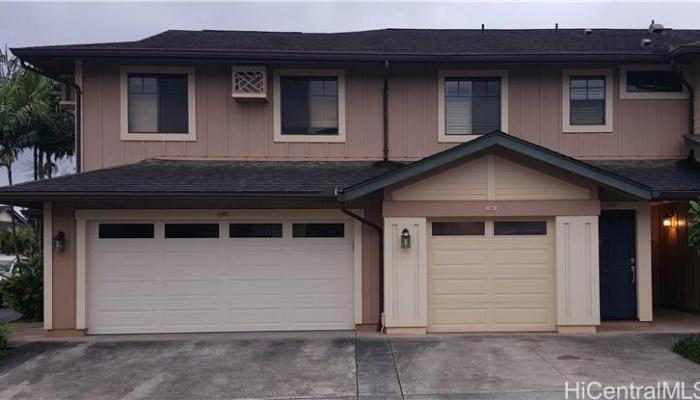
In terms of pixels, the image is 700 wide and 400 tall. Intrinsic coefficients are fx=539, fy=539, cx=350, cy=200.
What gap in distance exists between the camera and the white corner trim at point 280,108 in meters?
10.3

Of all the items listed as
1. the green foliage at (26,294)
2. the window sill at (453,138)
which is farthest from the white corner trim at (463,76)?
the green foliage at (26,294)

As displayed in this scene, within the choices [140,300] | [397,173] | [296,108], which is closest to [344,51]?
[296,108]

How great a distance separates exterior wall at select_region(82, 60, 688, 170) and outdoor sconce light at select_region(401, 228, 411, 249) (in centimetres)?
199

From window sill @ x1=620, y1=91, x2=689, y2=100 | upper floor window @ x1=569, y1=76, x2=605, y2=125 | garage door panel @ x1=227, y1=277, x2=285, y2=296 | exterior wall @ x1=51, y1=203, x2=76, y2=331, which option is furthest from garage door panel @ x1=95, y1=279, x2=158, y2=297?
window sill @ x1=620, y1=91, x2=689, y2=100

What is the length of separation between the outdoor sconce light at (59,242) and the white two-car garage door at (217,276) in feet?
1.31

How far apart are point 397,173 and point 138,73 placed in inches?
213

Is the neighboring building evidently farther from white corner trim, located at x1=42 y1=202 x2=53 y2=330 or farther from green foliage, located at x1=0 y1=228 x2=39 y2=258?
green foliage, located at x1=0 y1=228 x2=39 y2=258

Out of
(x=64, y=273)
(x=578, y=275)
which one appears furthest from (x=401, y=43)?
(x=64, y=273)

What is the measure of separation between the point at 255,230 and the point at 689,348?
22.5 feet

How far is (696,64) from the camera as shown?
10.2 m

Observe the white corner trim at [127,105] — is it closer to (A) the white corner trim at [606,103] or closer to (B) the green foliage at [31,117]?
(B) the green foliage at [31,117]

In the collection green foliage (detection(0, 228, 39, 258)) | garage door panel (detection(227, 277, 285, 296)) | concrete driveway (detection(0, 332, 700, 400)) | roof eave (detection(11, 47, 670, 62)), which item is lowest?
concrete driveway (detection(0, 332, 700, 400))

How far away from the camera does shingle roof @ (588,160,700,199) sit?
880cm

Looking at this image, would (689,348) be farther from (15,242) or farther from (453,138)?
(15,242)
